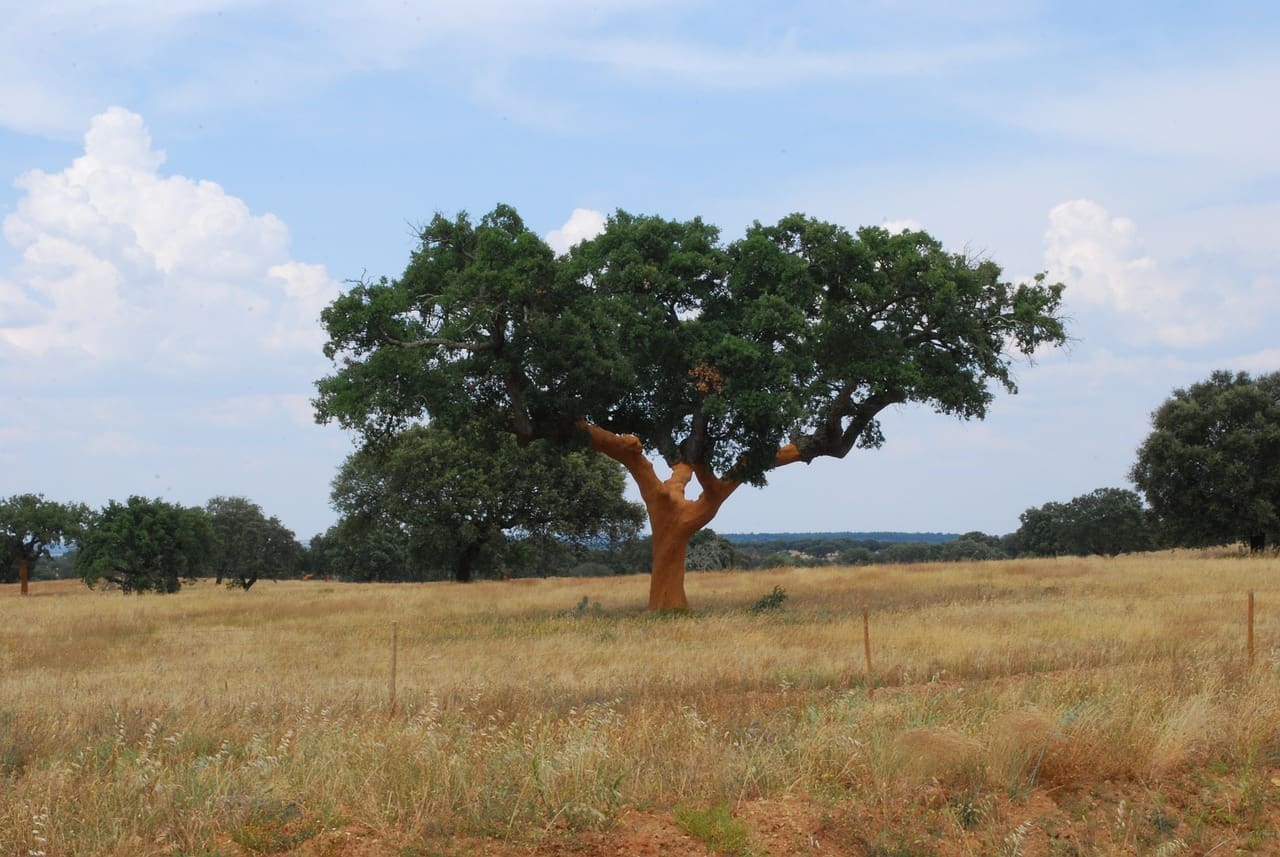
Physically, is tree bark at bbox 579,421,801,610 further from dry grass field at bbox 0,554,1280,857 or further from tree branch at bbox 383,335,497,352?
dry grass field at bbox 0,554,1280,857

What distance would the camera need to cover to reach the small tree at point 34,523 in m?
56.9

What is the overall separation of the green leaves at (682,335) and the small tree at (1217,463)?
24.9m

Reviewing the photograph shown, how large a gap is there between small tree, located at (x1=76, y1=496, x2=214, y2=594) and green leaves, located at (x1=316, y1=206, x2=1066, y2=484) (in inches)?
1301

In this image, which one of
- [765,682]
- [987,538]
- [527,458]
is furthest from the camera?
[987,538]

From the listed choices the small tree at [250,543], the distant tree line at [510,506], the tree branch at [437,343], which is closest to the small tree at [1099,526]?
the distant tree line at [510,506]

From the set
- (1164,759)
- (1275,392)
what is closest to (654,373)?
(1164,759)

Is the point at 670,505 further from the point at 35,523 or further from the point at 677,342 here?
the point at 35,523

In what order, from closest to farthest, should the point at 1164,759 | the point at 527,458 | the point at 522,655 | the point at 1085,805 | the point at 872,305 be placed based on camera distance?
the point at 1085,805 → the point at 1164,759 → the point at 522,655 → the point at 872,305 → the point at 527,458

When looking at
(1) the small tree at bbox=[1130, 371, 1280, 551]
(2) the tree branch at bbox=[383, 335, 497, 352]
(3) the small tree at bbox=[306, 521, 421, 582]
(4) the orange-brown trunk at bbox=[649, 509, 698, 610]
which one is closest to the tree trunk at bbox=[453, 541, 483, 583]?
(3) the small tree at bbox=[306, 521, 421, 582]

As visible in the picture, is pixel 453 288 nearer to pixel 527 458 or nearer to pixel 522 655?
pixel 522 655

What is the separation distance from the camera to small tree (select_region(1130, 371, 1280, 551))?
151ft

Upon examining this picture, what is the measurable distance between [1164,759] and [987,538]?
121841 mm

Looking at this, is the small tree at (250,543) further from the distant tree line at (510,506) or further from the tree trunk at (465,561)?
the tree trunk at (465,561)

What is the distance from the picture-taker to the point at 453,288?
911 inches
